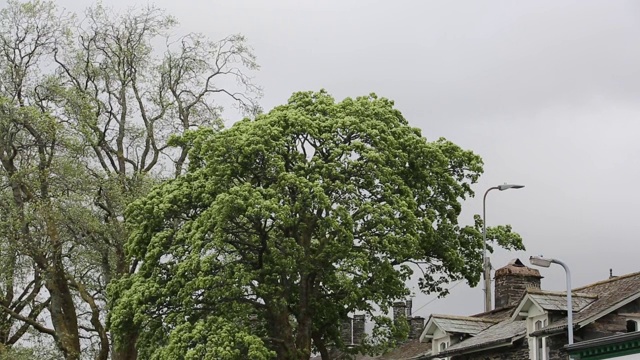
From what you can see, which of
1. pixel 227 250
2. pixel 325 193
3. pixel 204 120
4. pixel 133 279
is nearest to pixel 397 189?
pixel 325 193

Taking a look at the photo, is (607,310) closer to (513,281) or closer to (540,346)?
(540,346)

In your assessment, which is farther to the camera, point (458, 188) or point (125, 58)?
point (125, 58)

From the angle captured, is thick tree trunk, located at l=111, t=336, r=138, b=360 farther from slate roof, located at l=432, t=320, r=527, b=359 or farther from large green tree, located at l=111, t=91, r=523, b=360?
slate roof, located at l=432, t=320, r=527, b=359

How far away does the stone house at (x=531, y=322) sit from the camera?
127 feet

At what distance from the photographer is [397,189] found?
46.1 metres

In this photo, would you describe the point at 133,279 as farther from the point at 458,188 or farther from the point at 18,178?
the point at 458,188

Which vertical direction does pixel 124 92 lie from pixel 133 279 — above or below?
above

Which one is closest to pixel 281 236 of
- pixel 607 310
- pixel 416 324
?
pixel 607 310

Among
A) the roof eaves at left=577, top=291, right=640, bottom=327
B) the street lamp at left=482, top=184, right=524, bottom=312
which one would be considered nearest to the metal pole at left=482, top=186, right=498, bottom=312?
the street lamp at left=482, top=184, right=524, bottom=312

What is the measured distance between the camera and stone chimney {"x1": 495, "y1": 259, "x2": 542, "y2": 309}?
159 ft

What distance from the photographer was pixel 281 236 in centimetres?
4488

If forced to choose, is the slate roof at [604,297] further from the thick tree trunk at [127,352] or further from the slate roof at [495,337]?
the thick tree trunk at [127,352]

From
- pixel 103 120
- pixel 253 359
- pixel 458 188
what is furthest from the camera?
pixel 103 120

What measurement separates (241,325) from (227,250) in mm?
3172
